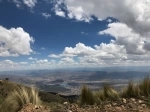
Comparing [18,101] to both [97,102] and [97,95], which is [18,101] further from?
[97,95]

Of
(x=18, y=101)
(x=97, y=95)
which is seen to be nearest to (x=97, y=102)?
(x=97, y=95)

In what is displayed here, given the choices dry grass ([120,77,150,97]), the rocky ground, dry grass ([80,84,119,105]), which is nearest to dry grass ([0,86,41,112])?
the rocky ground

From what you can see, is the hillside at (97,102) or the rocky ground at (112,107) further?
the hillside at (97,102)

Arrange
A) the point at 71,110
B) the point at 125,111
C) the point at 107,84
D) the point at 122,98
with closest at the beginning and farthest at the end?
1. the point at 125,111
2. the point at 71,110
3. the point at 122,98
4. the point at 107,84

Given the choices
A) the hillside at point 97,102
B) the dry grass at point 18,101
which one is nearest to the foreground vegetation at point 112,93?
the hillside at point 97,102

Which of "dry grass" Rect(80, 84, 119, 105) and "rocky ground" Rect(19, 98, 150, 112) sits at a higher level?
"dry grass" Rect(80, 84, 119, 105)

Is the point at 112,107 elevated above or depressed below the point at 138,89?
below

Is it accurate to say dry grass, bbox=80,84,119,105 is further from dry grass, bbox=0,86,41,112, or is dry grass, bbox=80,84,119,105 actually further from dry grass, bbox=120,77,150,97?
dry grass, bbox=0,86,41,112

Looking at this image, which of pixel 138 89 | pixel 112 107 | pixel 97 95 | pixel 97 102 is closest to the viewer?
pixel 112 107

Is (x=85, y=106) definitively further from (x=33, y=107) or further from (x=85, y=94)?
(x=33, y=107)

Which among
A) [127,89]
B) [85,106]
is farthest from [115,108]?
[127,89]

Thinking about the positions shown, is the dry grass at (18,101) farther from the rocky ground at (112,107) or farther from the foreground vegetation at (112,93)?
the foreground vegetation at (112,93)
